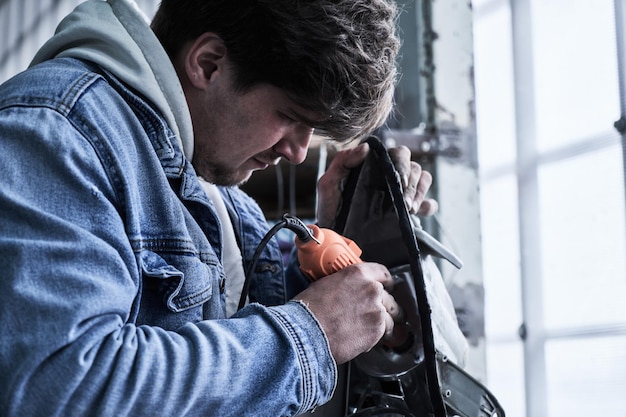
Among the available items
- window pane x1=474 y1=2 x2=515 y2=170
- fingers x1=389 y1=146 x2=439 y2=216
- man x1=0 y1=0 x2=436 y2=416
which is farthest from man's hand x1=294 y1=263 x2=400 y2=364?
window pane x1=474 y1=2 x2=515 y2=170

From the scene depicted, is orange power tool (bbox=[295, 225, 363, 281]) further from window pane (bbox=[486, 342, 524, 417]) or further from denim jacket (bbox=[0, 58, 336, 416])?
window pane (bbox=[486, 342, 524, 417])

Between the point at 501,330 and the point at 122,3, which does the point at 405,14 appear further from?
the point at 501,330

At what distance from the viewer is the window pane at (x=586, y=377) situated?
1.74 meters

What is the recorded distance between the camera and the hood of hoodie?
3.28ft

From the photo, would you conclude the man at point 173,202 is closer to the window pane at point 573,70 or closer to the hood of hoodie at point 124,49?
the hood of hoodie at point 124,49

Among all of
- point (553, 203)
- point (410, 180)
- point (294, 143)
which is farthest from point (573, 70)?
point (294, 143)

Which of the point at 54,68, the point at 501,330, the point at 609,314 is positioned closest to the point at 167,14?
the point at 54,68

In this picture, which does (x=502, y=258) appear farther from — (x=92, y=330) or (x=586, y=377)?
(x=92, y=330)

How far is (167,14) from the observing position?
4.08 ft

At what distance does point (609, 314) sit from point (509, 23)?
3.56 ft

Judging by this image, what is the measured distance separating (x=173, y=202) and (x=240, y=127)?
261 mm

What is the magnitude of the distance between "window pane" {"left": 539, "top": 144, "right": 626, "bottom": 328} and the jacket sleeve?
3.67ft

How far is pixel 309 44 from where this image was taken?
1131 millimetres

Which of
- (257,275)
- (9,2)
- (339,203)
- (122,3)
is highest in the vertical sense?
(9,2)
